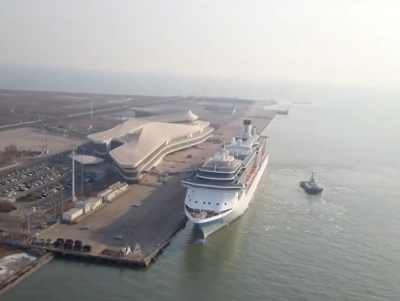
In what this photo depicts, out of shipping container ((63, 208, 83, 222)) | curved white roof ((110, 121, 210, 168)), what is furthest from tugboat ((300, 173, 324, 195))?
shipping container ((63, 208, 83, 222))

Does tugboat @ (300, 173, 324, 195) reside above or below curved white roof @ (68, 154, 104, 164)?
below

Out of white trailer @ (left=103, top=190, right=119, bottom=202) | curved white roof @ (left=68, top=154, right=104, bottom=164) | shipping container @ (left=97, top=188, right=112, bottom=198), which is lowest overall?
white trailer @ (left=103, top=190, right=119, bottom=202)

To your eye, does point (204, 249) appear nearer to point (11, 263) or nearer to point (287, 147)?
point (11, 263)

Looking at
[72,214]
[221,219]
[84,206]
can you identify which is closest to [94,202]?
[84,206]

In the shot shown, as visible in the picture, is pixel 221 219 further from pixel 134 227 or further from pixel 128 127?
pixel 128 127

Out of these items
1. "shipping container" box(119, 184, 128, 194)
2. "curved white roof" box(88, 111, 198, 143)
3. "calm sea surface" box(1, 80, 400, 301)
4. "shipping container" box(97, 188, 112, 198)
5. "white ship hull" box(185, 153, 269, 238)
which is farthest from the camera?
"curved white roof" box(88, 111, 198, 143)

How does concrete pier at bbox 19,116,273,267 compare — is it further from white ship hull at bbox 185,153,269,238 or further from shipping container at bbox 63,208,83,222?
white ship hull at bbox 185,153,269,238
